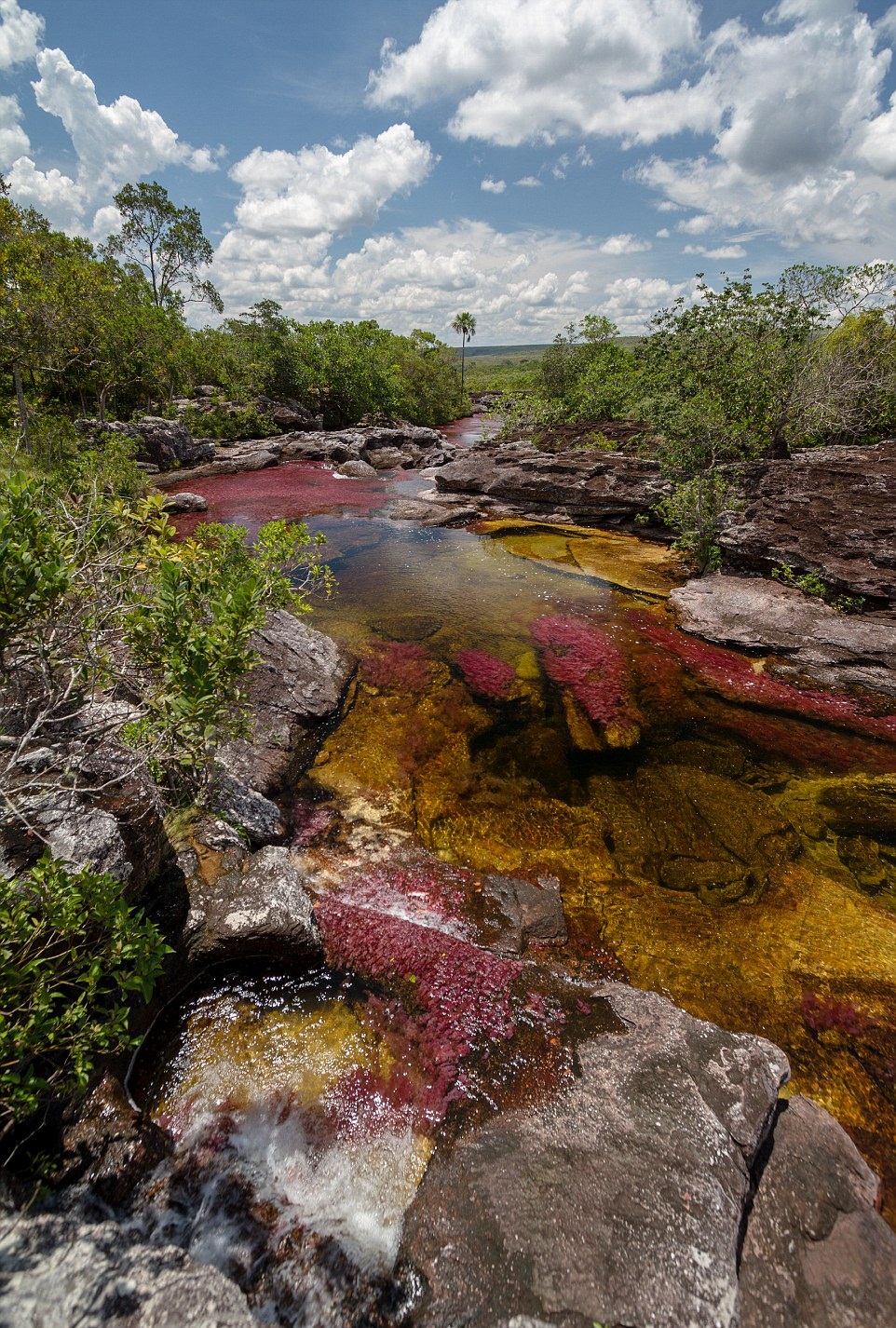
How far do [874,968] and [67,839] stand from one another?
968cm

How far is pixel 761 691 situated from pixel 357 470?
33052mm

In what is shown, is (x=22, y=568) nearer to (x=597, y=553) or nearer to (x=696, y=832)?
(x=696, y=832)

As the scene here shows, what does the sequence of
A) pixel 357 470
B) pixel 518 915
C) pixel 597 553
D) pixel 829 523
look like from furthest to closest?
pixel 357 470 < pixel 597 553 < pixel 829 523 < pixel 518 915

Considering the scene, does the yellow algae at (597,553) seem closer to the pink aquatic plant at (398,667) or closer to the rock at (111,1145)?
the pink aquatic plant at (398,667)

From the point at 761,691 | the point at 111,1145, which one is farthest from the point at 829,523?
the point at 111,1145

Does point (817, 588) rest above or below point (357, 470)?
below

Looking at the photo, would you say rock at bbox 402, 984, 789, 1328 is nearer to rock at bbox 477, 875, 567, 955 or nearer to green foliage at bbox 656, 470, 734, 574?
rock at bbox 477, 875, 567, 955

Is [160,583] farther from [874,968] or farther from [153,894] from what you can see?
[874,968]

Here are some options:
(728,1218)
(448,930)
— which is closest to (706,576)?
(448,930)

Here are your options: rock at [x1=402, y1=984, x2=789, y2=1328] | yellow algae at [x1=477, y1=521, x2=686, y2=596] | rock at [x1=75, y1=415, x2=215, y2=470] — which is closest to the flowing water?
rock at [x1=402, y1=984, x2=789, y2=1328]

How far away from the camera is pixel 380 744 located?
10.8m

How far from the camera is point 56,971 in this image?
12.6 ft

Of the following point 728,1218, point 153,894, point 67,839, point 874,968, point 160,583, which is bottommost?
point 874,968

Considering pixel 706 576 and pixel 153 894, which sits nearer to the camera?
pixel 153 894
